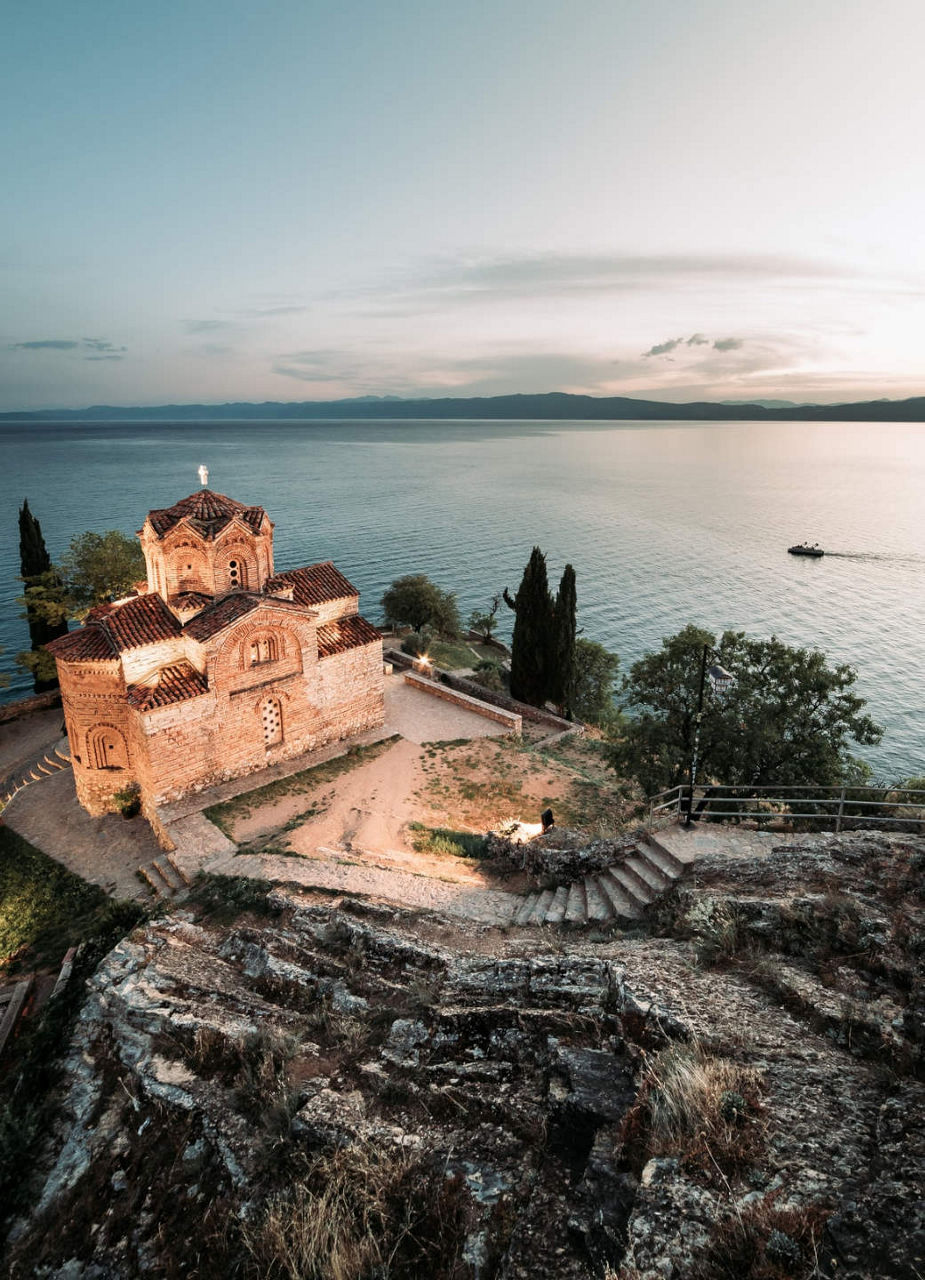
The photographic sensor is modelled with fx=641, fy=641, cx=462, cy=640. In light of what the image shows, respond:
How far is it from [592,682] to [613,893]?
26.3 meters

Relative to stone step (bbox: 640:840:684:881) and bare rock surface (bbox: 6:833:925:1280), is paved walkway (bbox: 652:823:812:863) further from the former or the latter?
bare rock surface (bbox: 6:833:925:1280)

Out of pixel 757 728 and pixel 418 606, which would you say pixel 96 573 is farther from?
pixel 757 728

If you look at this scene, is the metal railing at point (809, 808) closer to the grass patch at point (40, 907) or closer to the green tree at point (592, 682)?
the grass patch at point (40, 907)

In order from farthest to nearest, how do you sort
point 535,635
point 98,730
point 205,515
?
point 535,635, point 205,515, point 98,730

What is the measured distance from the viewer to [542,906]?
12.8 meters

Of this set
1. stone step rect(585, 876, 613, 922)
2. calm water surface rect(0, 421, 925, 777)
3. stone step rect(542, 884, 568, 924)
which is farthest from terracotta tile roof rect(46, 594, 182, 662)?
calm water surface rect(0, 421, 925, 777)

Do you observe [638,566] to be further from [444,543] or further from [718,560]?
[444,543]

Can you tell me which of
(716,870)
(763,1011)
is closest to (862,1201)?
(763,1011)

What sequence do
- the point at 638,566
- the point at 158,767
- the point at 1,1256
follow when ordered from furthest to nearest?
the point at 638,566
the point at 158,767
the point at 1,1256

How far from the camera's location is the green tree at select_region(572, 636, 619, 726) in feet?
122

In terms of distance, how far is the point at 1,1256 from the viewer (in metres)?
6.26

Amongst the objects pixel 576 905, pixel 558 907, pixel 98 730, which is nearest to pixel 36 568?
pixel 98 730

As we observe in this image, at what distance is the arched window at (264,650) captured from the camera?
67.1 feet

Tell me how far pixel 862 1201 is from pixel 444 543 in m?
80.2
